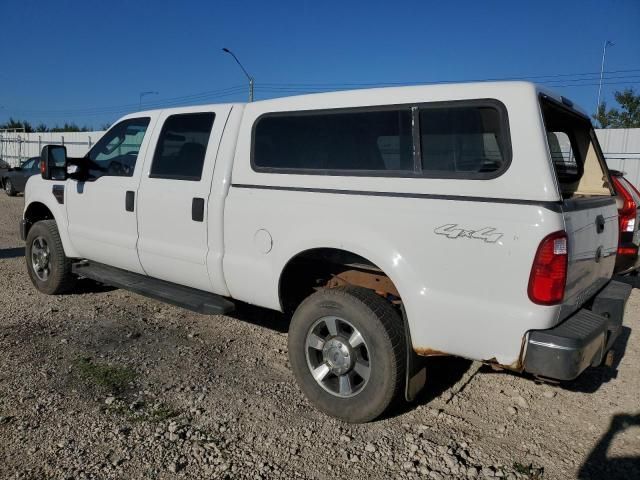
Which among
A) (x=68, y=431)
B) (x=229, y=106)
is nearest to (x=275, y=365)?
(x=68, y=431)

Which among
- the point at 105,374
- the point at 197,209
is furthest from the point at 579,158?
the point at 105,374

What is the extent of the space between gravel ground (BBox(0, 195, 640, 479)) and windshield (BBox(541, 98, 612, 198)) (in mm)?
1523

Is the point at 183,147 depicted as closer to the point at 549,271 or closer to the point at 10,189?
the point at 549,271

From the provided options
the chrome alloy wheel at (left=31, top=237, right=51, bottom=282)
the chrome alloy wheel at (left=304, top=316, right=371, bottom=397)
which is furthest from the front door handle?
the chrome alloy wheel at (left=304, top=316, right=371, bottom=397)

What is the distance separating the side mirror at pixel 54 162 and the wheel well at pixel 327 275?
2876mm

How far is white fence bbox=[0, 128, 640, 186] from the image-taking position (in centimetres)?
1282

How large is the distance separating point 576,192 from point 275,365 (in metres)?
2.78

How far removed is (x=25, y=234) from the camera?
6242 mm

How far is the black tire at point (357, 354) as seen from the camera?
3.18m

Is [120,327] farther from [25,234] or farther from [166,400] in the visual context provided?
[25,234]

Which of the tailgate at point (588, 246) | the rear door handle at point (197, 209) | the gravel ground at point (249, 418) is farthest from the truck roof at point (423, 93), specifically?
the gravel ground at point (249, 418)

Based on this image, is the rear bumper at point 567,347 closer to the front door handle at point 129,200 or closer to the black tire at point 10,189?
the front door handle at point 129,200

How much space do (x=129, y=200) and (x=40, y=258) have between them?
2.04 m

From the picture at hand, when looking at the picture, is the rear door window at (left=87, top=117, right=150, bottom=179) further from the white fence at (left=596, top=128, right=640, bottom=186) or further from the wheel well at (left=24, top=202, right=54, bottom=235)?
the white fence at (left=596, top=128, right=640, bottom=186)
